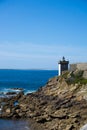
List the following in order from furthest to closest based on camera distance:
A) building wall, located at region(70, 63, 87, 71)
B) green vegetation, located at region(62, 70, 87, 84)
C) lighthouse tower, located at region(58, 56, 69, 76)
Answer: lighthouse tower, located at region(58, 56, 69, 76)
building wall, located at region(70, 63, 87, 71)
green vegetation, located at region(62, 70, 87, 84)

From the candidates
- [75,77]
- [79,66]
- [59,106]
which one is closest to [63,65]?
[79,66]

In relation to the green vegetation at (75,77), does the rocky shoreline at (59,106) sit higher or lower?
lower

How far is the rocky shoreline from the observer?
3098 cm

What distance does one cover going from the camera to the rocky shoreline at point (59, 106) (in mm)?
30984

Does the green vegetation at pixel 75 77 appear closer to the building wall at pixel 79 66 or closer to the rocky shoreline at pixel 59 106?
the rocky shoreline at pixel 59 106

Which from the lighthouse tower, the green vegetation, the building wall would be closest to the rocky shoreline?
the green vegetation

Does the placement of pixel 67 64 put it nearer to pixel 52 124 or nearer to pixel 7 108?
pixel 7 108

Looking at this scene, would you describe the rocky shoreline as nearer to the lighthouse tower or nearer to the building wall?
the building wall

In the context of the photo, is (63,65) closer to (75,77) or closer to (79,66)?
(79,66)

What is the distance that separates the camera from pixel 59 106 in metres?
36.2

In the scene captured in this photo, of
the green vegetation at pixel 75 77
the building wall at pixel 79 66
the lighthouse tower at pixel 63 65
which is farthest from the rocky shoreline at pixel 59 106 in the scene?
the lighthouse tower at pixel 63 65

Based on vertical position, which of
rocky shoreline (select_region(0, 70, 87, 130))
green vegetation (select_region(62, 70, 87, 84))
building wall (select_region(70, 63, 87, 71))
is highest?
building wall (select_region(70, 63, 87, 71))

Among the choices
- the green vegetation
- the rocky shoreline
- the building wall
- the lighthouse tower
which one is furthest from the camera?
the lighthouse tower

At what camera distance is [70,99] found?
3772cm
